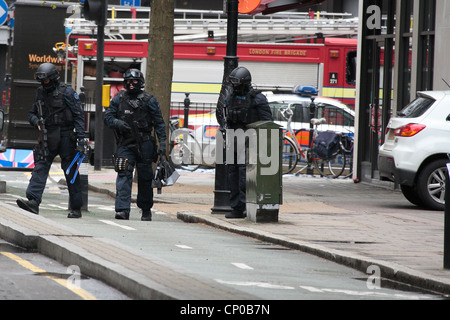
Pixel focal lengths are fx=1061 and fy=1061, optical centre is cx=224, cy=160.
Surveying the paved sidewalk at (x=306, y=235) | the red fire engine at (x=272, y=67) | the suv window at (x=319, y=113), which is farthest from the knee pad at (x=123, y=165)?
the red fire engine at (x=272, y=67)

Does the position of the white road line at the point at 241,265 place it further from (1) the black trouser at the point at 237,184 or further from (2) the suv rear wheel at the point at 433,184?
(2) the suv rear wheel at the point at 433,184

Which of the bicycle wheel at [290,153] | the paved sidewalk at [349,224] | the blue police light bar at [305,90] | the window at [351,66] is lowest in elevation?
the paved sidewalk at [349,224]

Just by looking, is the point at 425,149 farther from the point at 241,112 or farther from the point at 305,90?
the point at 305,90

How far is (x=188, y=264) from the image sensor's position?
912 cm

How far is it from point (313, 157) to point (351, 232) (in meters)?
10.2

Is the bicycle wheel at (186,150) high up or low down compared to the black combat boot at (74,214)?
up

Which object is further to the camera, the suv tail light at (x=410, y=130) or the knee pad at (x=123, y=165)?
the suv tail light at (x=410, y=130)

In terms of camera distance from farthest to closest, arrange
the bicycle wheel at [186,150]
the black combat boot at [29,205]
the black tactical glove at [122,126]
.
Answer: the bicycle wheel at [186,150], the black tactical glove at [122,126], the black combat boot at [29,205]

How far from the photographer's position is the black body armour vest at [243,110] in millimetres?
13250

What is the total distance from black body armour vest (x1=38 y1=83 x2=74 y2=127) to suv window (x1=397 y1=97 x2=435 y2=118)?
521cm

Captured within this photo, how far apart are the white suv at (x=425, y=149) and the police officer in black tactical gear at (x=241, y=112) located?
9.42 ft

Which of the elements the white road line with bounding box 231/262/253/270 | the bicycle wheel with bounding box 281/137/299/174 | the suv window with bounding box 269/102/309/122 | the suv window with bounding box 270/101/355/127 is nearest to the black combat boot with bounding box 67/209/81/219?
the white road line with bounding box 231/262/253/270
